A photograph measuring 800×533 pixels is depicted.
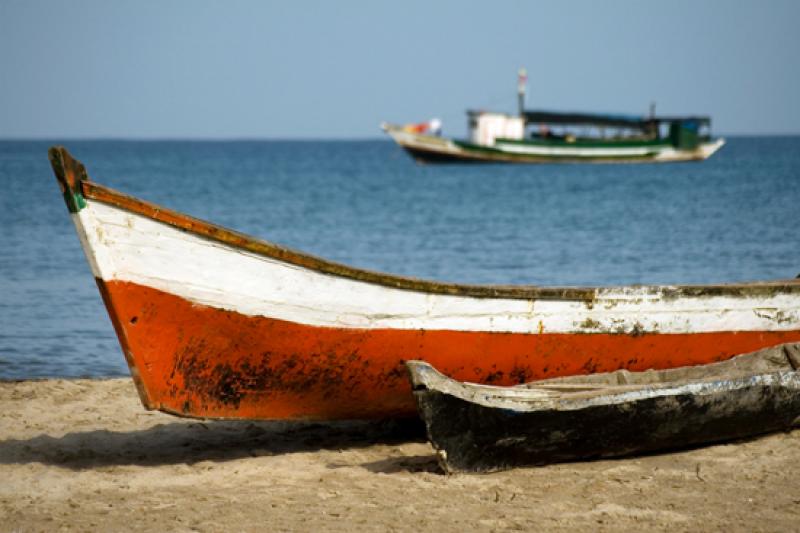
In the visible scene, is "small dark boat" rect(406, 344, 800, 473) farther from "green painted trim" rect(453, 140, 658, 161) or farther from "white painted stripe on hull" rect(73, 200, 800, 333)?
"green painted trim" rect(453, 140, 658, 161)

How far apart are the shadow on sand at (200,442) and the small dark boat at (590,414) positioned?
23.6 inches

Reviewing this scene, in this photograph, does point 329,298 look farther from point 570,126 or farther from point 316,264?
point 570,126

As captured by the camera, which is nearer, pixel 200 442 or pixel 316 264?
pixel 316 264

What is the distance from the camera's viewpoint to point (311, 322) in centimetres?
644

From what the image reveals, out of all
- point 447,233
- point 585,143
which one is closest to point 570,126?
point 585,143

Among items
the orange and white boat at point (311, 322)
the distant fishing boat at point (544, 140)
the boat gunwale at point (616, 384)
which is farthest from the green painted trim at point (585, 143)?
the orange and white boat at point (311, 322)

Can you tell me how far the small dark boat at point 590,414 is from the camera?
609 centimetres

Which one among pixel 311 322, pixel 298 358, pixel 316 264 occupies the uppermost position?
pixel 316 264

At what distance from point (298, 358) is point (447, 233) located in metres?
19.8

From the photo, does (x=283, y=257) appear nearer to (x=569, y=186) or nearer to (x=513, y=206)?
(x=513, y=206)

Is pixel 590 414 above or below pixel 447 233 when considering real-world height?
above

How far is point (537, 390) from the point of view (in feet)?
22.2

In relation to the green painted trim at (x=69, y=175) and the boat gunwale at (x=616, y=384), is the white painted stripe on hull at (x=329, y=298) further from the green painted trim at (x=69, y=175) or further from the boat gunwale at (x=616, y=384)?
the boat gunwale at (x=616, y=384)

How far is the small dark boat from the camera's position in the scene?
6.09 meters
